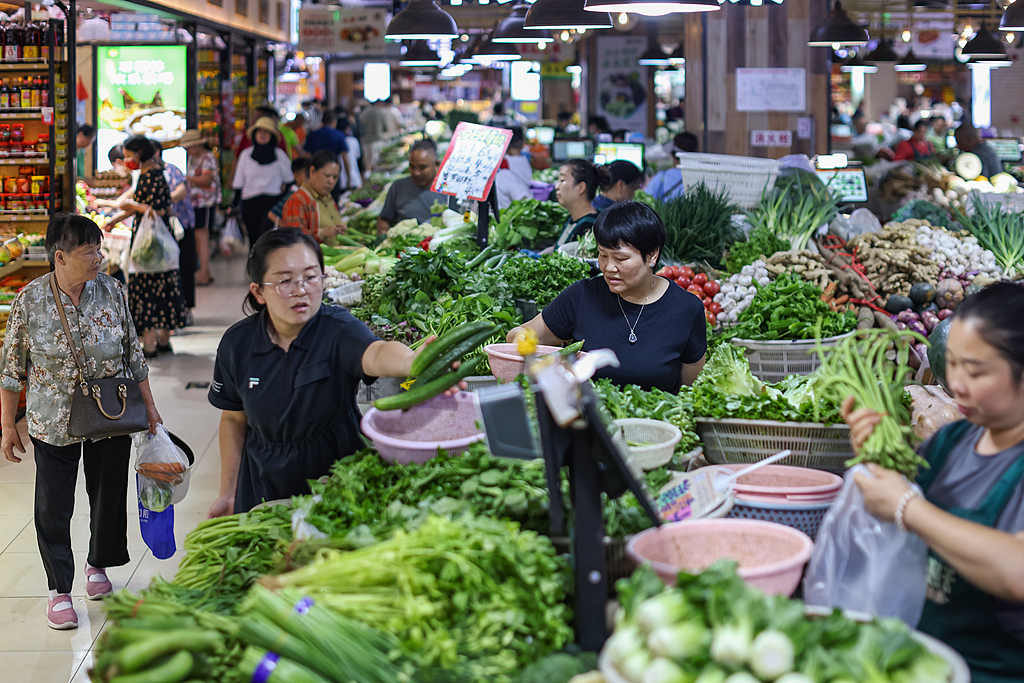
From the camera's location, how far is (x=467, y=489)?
86.7 inches

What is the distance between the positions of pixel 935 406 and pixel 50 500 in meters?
3.40

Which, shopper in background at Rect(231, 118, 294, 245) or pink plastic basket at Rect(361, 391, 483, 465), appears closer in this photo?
pink plastic basket at Rect(361, 391, 483, 465)

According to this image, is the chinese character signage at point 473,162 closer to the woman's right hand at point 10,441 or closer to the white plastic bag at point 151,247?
the woman's right hand at point 10,441

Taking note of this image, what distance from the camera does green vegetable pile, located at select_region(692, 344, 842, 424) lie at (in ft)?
9.55

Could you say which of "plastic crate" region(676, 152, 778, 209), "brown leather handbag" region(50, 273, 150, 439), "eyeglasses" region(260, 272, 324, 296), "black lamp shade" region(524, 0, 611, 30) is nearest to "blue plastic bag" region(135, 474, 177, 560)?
"brown leather handbag" region(50, 273, 150, 439)

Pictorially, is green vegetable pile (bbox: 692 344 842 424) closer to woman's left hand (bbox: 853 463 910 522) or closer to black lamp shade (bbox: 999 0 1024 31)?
woman's left hand (bbox: 853 463 910 522)

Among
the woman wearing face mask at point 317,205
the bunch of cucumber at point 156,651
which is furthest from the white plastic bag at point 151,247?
the bunch of cucumber at point 156,651

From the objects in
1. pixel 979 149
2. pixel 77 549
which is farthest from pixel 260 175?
pixel 979 149

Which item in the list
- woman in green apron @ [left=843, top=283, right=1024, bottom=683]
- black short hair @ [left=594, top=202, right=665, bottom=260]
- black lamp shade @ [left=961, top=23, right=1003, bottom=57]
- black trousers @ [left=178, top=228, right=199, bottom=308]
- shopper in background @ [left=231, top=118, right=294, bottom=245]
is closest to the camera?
woman in green apron @ [left=843, top=283, right=1024, bottom=683]

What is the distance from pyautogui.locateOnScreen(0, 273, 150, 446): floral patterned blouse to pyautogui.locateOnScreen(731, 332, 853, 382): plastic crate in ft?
8.86

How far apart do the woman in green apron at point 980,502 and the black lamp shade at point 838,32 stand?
6560 millimetres

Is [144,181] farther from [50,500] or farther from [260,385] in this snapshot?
[260,385]

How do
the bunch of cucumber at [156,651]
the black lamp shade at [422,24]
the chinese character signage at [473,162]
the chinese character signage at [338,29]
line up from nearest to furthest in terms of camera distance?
the bunch of cucumber at [156,651] → the chinese character signage at [473,162] → the black lamp shade at [422,24] → the chinese character signage at [338,29]

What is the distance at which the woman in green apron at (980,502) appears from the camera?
1.80 meters
